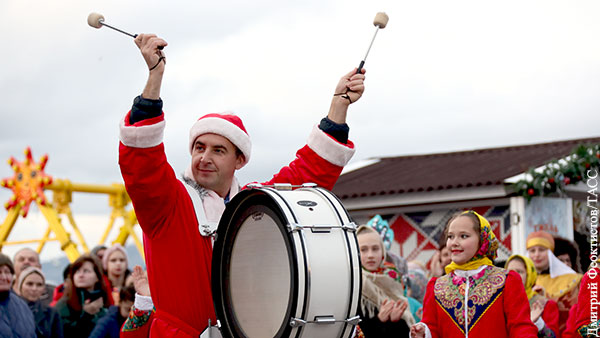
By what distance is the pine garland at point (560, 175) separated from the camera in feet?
35.4

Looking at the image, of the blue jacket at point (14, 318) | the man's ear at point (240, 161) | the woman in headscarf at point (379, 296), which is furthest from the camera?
the blue jacket at point (14, 318)

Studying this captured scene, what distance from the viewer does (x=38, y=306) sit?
7227 mm

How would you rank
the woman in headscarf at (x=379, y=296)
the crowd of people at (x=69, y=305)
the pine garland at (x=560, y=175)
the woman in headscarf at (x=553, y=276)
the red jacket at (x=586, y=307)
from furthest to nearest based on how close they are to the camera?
the pine garland at (x=560, y=175) → the woman in headscarf at (x=553, y=276) → the crowd of people at (x=69, y=305) → the woman in headscarf at (x=379, y=296) → the red jacket at (x=586, y=307)

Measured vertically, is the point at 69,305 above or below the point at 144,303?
above

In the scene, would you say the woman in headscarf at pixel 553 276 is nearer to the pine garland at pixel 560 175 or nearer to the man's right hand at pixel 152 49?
the pine garland at pixel 560 175

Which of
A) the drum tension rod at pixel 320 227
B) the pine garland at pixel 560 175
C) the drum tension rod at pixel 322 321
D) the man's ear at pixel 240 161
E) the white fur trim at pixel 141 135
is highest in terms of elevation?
the pine garland at pixel 560 175

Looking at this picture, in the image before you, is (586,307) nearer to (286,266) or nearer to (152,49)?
(286,266)

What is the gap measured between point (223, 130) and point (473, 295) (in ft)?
6.21

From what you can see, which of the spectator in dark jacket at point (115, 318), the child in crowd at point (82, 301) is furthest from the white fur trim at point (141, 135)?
the child in crowd at point (82, 301)

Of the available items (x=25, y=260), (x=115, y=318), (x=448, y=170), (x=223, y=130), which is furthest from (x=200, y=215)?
(x=448, y=170)

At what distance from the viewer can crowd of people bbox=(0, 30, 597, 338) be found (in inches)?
135

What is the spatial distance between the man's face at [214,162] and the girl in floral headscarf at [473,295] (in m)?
1.50

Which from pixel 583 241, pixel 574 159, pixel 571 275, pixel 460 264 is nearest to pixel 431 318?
pixel 460 264

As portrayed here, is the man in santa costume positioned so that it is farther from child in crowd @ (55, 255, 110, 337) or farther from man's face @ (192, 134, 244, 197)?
child in crowd @ (55, 255, 110, 337)
